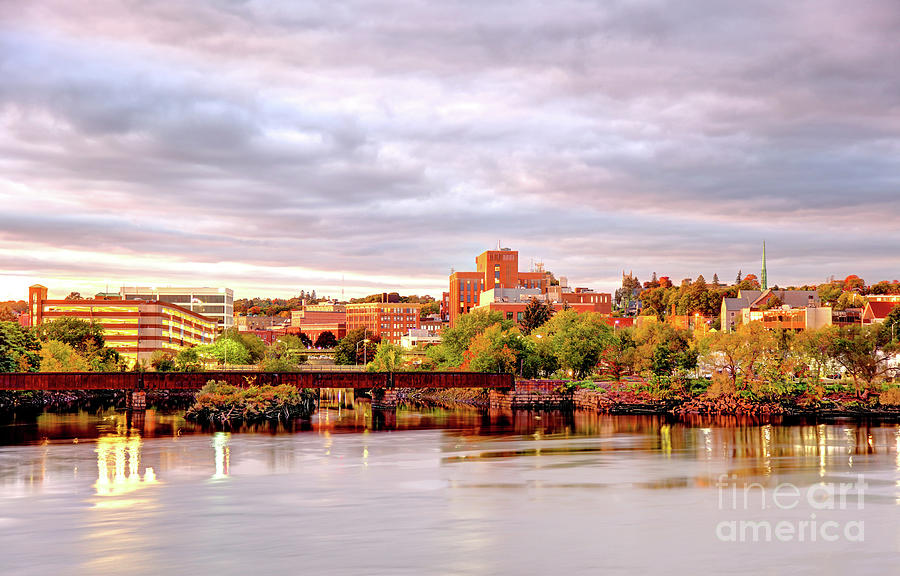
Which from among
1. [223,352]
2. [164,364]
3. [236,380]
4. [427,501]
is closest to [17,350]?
[236,380]

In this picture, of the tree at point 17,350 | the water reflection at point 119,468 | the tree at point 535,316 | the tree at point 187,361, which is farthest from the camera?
the tree at point 535,316

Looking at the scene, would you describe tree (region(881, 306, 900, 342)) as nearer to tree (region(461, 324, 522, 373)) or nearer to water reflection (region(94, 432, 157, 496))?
tree (region(461, 324, 522, 373))

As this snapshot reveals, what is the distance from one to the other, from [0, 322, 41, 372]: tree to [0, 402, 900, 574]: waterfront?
32.8m

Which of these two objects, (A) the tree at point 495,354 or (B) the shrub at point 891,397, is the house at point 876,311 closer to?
(A) the tree at point 495,354

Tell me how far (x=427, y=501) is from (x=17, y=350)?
276 ft

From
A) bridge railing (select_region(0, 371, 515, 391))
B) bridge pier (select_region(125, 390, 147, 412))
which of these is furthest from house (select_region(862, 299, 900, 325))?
bridge pier (select_region(125, 390, 147, 412))

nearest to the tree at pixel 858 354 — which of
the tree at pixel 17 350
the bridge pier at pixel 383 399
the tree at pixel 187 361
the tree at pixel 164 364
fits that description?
the bridge pier at pixel 383 399

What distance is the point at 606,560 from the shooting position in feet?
93.8

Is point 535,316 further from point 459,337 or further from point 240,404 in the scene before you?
point 240,404

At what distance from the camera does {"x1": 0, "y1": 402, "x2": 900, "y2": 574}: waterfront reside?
93.9 ft

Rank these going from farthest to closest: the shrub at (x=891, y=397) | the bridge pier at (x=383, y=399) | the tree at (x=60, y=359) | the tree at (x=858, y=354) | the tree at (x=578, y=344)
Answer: the tree at (x=578, y=344)
the tree at (x=60, y=359)
the bridge pier at (x=383, y=399)
the tree at (x=858, y=354)
the shrub at (x=891, y=397)

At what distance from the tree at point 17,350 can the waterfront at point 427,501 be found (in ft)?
108

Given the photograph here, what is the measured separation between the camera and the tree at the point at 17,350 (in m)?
101

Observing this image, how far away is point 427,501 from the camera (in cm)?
3931
